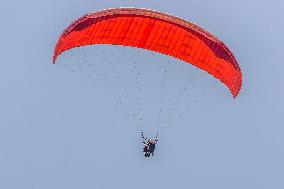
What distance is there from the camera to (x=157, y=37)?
25812 mm

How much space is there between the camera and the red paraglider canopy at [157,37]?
2430 cm

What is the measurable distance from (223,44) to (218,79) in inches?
79.5

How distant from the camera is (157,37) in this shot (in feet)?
84.7

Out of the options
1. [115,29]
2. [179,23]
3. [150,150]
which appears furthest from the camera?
[150,150]

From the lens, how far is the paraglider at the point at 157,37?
79.7ft

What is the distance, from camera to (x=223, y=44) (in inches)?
997

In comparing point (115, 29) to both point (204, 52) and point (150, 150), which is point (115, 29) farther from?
point (150, 150)

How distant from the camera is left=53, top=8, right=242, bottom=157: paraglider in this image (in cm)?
2430

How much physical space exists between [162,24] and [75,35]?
12.2ft

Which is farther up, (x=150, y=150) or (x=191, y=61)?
(x=191, y=61)

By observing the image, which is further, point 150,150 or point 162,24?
point 150,150

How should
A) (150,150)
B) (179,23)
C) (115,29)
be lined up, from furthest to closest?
(150,150), (115,29), (179,23)

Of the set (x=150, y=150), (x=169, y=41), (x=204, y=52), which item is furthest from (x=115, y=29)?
(x=150, y=150)

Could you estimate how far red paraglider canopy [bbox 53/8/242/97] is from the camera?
79.7 feet
